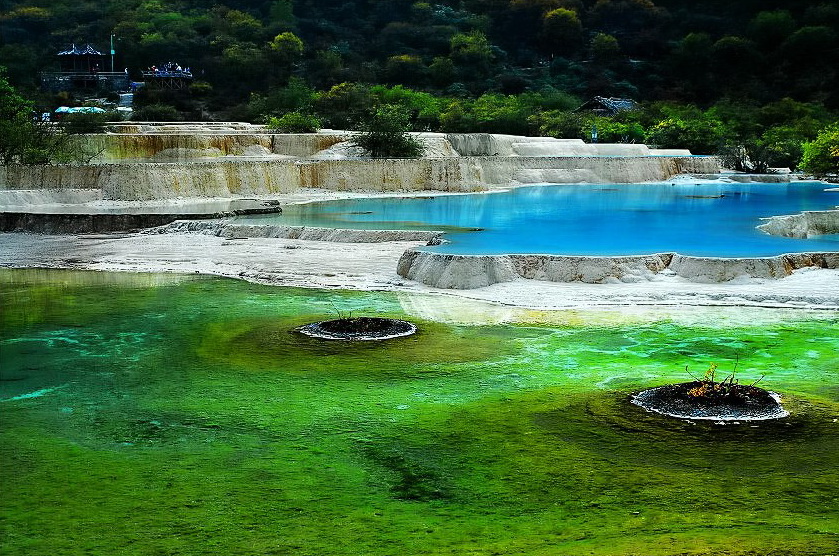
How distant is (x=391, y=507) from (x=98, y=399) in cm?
382

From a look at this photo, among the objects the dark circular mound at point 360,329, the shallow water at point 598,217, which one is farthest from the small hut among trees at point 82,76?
the dark circular mound at point 360,329

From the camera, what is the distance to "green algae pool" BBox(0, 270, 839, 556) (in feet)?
21.4

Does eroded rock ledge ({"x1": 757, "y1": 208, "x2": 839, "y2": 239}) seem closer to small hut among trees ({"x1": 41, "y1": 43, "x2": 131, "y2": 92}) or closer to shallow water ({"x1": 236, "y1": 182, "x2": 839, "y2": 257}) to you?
shallow water ({"x1": 236, "y1": 182, "x2": 839, "y2": 257})

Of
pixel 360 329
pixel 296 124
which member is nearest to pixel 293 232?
pixel 360 329

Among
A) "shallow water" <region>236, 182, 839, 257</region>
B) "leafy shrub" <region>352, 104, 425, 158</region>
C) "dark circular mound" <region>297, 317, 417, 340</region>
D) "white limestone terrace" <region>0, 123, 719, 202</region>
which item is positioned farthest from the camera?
"leafy shrub" <region>352, 104, 425, 158</region>

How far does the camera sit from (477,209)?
91.6 ft

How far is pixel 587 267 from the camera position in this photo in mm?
16578

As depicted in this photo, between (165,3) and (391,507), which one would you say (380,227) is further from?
(165,3)

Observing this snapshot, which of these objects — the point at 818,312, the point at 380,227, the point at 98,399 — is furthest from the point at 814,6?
the point at 98,399

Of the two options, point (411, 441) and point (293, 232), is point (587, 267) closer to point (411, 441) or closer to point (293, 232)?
point (293, 232)

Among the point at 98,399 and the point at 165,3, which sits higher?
the point at 165,3

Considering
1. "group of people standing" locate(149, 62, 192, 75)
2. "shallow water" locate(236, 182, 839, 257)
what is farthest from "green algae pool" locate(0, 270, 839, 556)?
"group of people standing" locate(149, 62, 192, 75)

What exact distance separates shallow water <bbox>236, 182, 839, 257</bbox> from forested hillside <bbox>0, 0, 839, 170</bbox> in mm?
19648

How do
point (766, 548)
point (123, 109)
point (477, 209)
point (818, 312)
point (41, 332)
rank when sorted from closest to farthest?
point (766, 548)
point (41, 332)
point (818, 312)
point (477, 209)
point (123, 109)
